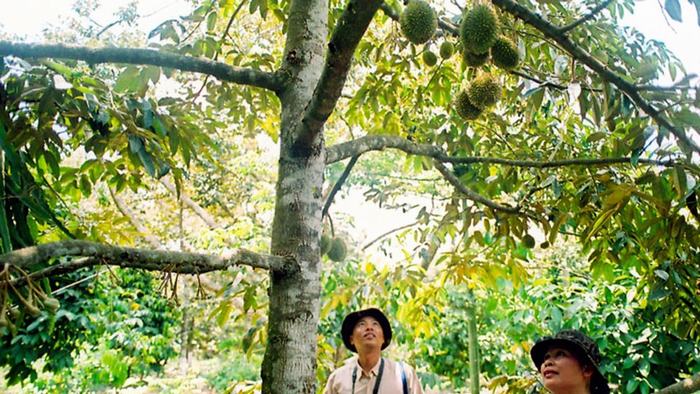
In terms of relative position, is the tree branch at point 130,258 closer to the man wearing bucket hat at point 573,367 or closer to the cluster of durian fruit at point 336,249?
the man wearing bucket hat at point 573,367

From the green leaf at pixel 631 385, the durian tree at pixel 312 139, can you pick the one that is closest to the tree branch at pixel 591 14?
the durian tree at pixel 312 139

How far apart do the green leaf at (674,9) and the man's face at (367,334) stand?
158cm

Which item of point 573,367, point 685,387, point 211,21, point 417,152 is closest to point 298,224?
point 417,152

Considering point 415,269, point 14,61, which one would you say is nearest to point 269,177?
point 415,269

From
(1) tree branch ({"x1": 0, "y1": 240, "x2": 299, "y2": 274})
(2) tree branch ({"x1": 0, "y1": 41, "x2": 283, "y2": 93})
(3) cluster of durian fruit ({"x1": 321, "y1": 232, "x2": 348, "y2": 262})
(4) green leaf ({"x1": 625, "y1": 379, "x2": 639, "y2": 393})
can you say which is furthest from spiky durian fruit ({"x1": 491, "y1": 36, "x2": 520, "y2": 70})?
(4) green leaf ({"x1": 625, "y1": 379, "x2": 639, "y2": 393})

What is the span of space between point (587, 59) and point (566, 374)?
967 mm

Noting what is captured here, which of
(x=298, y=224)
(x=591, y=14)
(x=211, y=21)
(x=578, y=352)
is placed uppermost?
(x=211, y=21)

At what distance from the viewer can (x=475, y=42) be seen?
140cm

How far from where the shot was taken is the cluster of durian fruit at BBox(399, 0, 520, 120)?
1.39 m

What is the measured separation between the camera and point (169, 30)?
1787 millimetres

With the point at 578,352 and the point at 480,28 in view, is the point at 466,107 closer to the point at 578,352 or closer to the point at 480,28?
the point at 480,28

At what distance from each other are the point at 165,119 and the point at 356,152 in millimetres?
599

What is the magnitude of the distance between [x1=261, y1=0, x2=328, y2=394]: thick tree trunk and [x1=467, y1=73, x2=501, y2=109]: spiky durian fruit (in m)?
0.52

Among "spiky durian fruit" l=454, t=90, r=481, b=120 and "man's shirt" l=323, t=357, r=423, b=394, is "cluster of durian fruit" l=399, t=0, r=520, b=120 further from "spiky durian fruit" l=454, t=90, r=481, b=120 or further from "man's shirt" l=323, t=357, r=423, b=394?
"man's shirt" l=323, t=357, r=423, b=394
